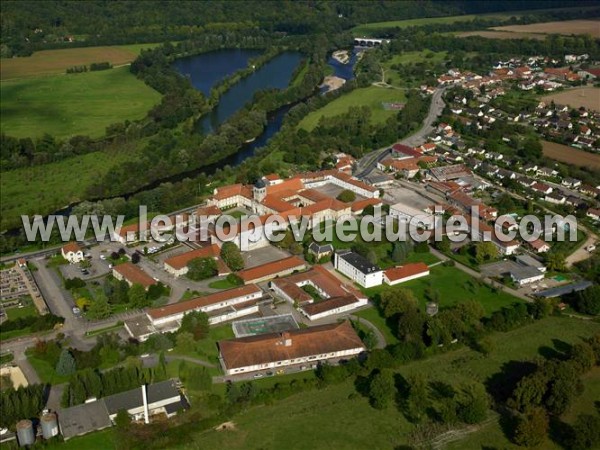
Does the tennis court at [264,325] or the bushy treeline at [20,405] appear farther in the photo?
the tennis court at [264,325]

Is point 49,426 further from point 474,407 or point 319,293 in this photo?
point 474,407

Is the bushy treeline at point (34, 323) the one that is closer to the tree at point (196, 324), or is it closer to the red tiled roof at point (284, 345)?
the tree at point (196, 324)

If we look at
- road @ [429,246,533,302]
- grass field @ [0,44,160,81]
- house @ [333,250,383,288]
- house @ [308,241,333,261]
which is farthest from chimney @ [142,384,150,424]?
grass field @ [0,44,160,81]

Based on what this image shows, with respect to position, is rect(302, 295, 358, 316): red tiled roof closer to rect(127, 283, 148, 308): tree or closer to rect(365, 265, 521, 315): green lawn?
rect(365, 265, 521, 315): green lawn

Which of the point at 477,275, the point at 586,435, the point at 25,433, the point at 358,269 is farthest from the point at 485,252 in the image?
the point at 25,433

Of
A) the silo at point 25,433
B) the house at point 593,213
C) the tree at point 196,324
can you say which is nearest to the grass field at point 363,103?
the house at point 593,213

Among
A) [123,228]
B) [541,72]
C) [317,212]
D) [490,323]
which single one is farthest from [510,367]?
[541,72]
